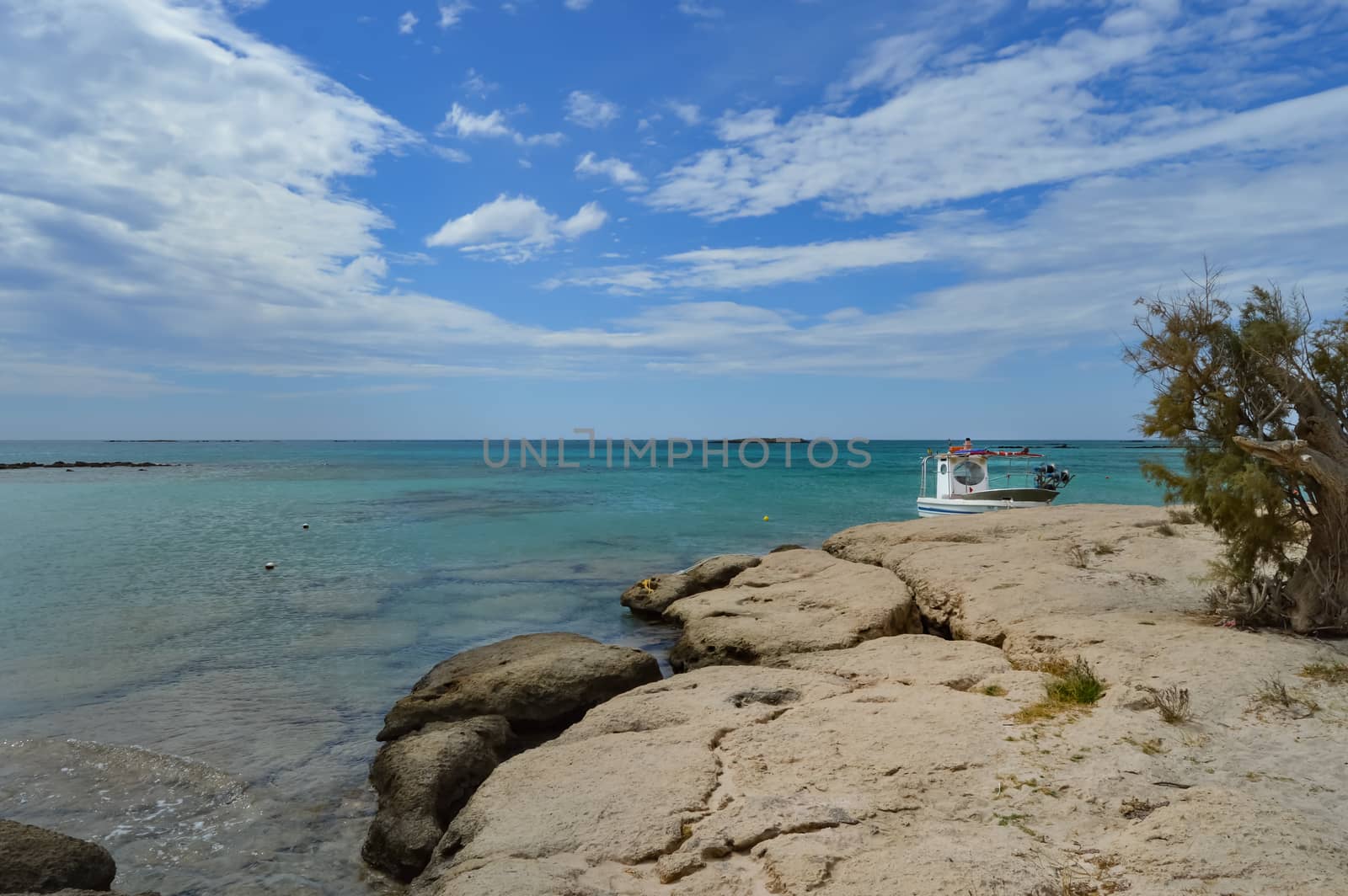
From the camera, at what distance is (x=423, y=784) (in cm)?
714

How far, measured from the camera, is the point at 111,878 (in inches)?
240

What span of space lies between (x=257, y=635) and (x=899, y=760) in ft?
42.7

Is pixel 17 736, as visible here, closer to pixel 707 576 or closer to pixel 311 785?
pixel 311 785

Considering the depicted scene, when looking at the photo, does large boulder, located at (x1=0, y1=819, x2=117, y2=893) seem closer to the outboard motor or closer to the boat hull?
the boat hull

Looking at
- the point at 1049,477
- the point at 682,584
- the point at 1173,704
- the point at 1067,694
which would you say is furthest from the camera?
the point at 1049,477

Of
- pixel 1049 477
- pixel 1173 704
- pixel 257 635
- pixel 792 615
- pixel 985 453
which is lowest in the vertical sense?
pixel 257 635

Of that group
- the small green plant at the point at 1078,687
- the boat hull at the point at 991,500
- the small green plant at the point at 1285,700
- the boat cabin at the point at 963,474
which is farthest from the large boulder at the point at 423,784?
the boat cabin at the point at 963,474

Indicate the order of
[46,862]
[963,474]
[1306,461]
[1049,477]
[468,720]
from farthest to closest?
[1049,477] < [963,474] < [468,720] < [1306,461] < [46,862]

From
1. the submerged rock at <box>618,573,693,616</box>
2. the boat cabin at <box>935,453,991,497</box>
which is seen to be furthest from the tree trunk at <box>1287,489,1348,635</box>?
the boat cabin at <box>935,453,991,497</box>

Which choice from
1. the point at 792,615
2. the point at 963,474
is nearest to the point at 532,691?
the point at 792,615

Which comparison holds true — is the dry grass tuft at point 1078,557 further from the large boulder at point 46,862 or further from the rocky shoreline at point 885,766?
the large boulder at point 46,862

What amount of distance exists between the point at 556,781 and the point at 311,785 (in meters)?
3.62

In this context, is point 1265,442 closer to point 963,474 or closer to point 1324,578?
point 1324,578

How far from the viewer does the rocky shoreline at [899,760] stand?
4.57 meters
